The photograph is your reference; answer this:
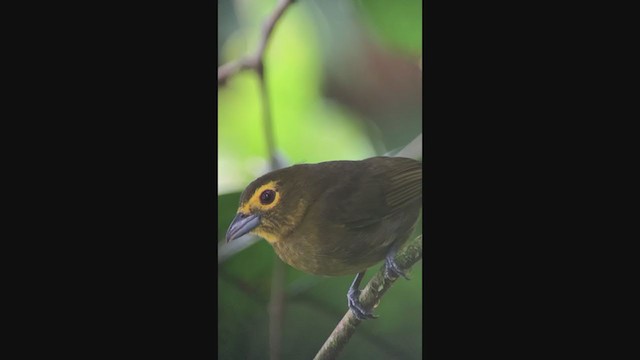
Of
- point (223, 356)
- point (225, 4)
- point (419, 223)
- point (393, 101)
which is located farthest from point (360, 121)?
point (223, 356)

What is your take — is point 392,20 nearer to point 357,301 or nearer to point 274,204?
point 274,204

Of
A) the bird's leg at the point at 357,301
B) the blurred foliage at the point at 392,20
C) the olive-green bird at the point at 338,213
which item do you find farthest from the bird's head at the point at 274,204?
the blurred foliage at the point at 392,20

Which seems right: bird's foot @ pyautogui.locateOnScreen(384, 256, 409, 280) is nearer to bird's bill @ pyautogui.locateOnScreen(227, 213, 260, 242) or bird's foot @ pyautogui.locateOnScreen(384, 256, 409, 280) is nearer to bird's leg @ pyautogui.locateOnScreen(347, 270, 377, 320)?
bird's leg @ pyautogui.locateOnScreen(347, 270, 377, 320)

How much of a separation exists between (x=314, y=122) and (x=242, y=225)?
0.42 metres

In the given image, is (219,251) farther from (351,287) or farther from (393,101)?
(393,101)

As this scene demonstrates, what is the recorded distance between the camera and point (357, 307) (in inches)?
126

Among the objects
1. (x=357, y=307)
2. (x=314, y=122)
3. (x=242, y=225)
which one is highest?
(x=314, y=122)

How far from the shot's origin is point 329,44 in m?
3.20

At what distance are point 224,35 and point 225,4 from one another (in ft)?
0.34

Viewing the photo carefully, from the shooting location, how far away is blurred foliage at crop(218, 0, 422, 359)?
318cm

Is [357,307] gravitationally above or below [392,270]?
below

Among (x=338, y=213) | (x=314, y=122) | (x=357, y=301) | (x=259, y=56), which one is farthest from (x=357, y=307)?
(x=259, y=56)

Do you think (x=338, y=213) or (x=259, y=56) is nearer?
(x=338, y=213)

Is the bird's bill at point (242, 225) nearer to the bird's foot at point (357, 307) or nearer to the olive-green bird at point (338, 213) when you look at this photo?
the olive-green bird at point (338, 213)
